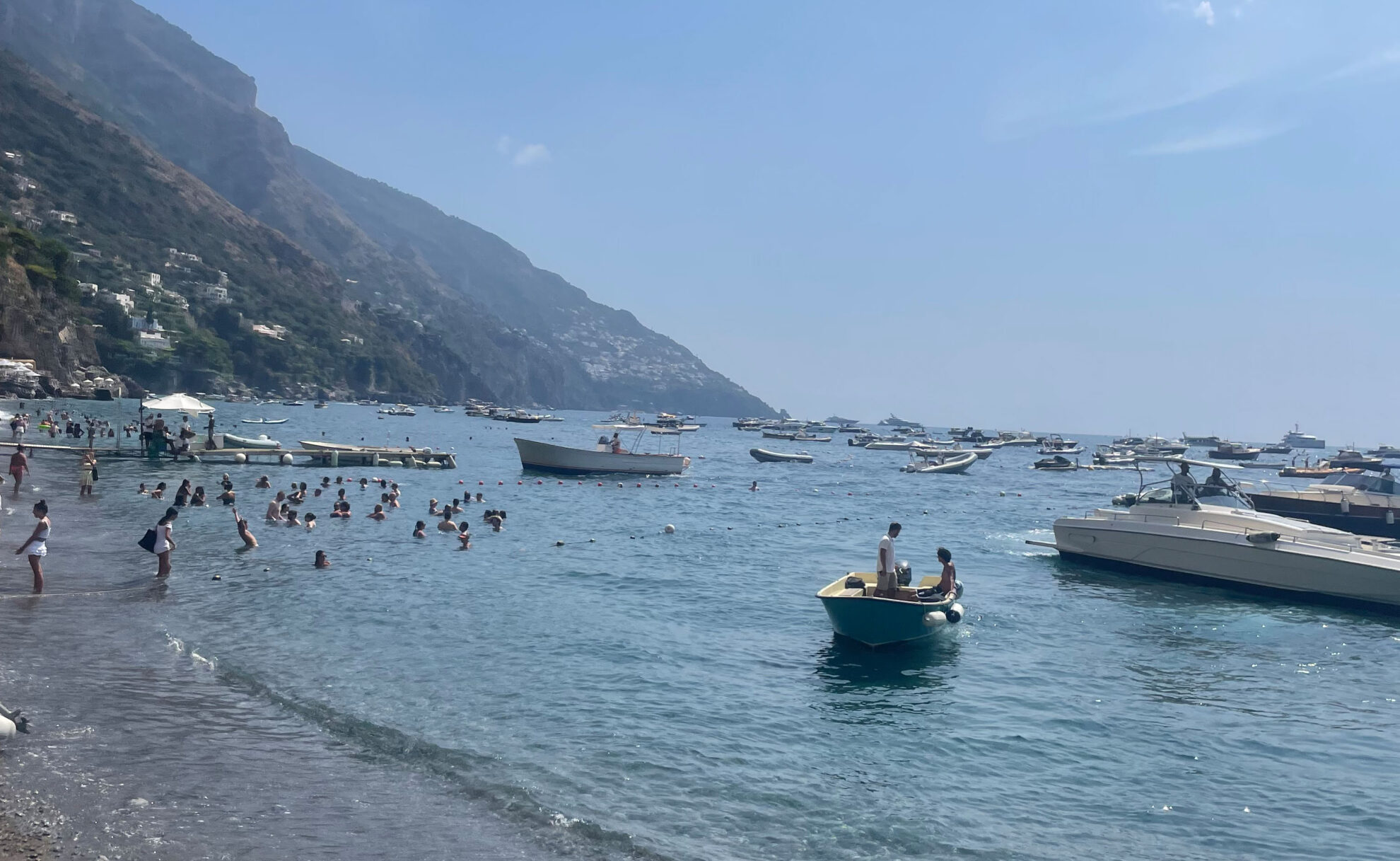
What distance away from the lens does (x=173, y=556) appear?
24359 mm

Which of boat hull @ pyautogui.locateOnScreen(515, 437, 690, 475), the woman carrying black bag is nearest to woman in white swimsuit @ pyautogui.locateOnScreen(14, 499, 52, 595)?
the woman carrying black bag

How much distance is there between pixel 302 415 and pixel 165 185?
102 m

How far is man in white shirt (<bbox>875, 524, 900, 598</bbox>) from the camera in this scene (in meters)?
18.4

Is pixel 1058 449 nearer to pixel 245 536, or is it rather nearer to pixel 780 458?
pixel 780 458

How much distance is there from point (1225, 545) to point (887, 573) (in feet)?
44.9

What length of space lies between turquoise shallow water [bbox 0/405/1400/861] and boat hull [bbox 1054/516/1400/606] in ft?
2.33

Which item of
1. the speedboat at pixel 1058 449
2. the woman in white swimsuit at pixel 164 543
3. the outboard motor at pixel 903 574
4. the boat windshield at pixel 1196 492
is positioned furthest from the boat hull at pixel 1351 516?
the speedboat at pixel 1058 449

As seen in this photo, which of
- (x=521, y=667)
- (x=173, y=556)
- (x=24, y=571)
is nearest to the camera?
(x=521, y=667)

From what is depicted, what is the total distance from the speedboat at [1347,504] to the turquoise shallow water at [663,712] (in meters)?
19.5

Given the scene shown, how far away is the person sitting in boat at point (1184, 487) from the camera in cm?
2834

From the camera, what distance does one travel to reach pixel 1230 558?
26.3 meters

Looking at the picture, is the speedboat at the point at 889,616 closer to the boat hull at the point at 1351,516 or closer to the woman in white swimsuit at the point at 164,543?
the woman in white swimsuit at the point at 164,543

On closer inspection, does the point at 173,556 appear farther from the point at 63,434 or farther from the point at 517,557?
the point at 63,434

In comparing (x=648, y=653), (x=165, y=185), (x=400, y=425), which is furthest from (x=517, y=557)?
(x=165, y=185)
